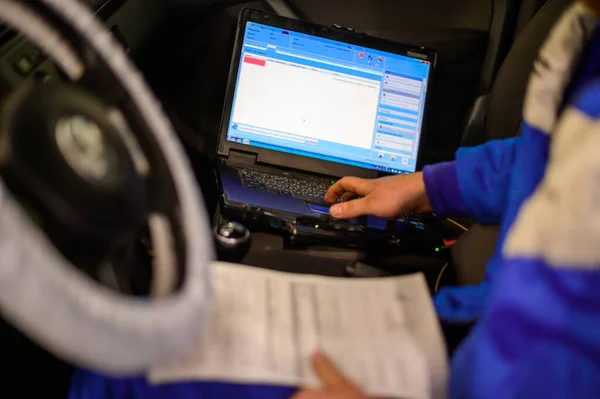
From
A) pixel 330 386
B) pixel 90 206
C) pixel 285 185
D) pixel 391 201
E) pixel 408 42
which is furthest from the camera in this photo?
pixel 408 42

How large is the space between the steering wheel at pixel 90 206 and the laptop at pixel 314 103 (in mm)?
547

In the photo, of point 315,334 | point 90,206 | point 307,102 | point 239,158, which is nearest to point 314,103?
point 307,102

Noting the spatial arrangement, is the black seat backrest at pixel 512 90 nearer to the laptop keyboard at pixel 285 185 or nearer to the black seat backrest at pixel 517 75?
the black seat backrest at pixel 517 75

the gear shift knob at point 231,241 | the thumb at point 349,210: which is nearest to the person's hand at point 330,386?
the gear shift knob at point 231,241

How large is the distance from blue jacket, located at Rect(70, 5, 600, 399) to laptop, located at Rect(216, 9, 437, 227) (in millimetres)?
506

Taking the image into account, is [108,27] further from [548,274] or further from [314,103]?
[548,274]

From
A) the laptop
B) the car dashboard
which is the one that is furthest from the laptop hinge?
the car dashboard

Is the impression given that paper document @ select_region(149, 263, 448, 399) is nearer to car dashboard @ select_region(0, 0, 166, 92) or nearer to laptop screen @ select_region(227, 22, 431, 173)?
car dashboard @ select_region(0, 0, 166, 92)

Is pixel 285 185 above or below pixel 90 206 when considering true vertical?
below

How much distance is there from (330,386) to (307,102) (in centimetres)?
66

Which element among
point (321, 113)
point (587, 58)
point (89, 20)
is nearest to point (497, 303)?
point (587, 58)

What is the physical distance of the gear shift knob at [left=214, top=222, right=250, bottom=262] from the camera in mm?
677

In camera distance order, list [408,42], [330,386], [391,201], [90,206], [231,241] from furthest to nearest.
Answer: [408,42]
[391,201]
[231,241]
[330,386]
[90,206]

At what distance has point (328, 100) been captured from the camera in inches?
40.4
